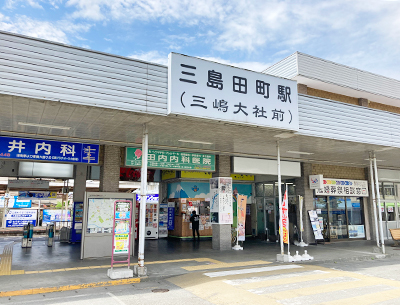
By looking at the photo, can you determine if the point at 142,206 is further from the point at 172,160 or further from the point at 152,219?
the point at 152,219

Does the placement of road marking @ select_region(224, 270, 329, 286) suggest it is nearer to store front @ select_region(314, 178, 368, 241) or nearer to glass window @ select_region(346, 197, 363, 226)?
store front @ select_region(314, 178, 368, 241)

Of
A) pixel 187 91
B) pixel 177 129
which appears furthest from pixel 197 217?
pixel 187 91

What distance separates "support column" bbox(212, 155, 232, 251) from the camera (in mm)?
13672

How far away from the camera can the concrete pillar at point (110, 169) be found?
12039mm

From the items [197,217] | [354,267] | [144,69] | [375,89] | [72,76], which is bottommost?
[354,267]

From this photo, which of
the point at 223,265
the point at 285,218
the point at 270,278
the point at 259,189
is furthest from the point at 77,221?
the point at 270,278

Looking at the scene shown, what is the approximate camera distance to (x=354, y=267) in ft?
34.1

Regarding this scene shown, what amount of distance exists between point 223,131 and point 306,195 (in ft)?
27.1

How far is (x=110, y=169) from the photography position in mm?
12164

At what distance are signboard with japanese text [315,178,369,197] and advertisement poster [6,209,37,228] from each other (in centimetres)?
1982

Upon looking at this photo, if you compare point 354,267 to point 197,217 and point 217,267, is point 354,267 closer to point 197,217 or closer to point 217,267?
point 217,267

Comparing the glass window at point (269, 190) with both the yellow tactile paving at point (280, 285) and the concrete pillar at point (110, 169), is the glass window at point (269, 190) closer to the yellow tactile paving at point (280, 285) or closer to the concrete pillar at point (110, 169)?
the yellow tactile paving at point (280, 285)

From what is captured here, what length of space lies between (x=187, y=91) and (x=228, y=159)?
21.4ft

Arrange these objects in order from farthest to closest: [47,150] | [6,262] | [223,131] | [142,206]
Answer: [47,150]
[6,262]
[223,131]
[142,206]
